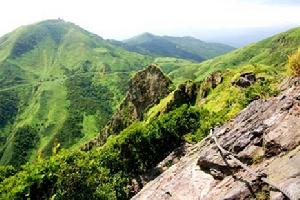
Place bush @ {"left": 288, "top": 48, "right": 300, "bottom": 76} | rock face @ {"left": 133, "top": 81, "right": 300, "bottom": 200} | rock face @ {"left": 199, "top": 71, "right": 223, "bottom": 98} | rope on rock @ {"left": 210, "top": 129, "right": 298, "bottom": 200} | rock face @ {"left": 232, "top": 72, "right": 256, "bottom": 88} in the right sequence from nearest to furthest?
rope on rock @ {"left": 210, "top": 129, "right": 298, "bottom": 200}, rock face @ {"left": 133, "top": 81, "right": 300, "bottom": 200}, bush @ {"left": 288, "top": 48, "right": 300, "bottom": 76}, rock face @ {"left": 232, "top": 72, "right": 256, "bottom": 88}, rock face @ {"left": 199, "top": 71, "right": 223, "bottom": 98}

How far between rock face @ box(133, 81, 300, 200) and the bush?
70.6 inches

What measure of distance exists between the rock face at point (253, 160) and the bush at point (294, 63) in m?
1.79

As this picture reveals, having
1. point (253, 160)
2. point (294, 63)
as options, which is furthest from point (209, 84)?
point (253, 160)

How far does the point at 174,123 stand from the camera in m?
125

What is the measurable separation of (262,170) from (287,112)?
706cm

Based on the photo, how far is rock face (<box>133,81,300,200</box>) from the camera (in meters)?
26.9

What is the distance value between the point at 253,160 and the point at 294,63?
1255 cm

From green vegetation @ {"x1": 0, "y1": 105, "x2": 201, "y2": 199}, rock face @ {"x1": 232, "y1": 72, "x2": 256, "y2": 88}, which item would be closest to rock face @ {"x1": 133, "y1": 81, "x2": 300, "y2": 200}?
green vegetation @ {"x1": 0, "y1": 105, "x2": 201, "y2": 199}

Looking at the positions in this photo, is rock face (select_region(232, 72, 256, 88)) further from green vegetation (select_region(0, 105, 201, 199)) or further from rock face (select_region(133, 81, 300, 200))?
rock face (select_region(133, 81, 300, 200))

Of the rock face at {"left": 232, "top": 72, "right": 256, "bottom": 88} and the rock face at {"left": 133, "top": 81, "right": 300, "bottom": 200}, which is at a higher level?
the rock face at {"left": 133, "top": 81, "right": 300, "bottom": 200}

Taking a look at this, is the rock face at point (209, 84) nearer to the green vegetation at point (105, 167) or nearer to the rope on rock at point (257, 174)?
the green vegetation at point (105, 167)

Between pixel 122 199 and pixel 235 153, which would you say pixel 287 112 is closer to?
pixel 235 153

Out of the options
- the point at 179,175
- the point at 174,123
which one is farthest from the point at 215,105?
the point at 179,175

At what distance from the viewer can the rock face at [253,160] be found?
26927 mm
